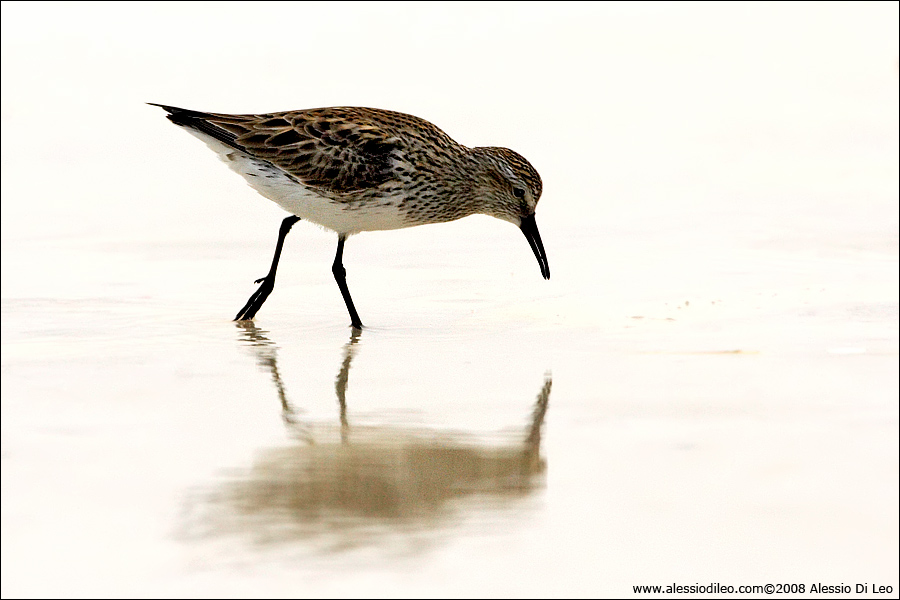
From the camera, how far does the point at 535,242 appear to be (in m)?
9.00

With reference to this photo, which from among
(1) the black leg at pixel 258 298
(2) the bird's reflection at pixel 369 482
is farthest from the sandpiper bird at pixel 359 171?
(2) the bird's reflection at pixel 369 482

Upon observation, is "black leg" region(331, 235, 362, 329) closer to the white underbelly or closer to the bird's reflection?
the white underbelly

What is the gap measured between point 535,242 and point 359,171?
1390mm

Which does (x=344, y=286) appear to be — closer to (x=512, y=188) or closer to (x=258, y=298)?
(x=258, y=298)

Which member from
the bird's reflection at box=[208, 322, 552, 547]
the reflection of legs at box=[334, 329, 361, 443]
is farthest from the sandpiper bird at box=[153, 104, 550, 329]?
the bird's reflection at box=[208, 322, 552, 547]

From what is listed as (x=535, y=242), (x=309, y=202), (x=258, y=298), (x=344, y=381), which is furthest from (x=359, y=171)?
(x=344, y=381)

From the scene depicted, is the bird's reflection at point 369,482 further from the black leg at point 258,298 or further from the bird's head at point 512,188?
the bird's head at point 512,188

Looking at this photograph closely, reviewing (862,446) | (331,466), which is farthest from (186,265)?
(862,446)

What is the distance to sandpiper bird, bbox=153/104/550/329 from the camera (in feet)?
27.5

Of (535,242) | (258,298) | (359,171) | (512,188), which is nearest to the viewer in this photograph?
(258,298)

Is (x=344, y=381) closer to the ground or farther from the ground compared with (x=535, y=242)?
closer to the ground

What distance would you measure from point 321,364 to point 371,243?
12.9 feet

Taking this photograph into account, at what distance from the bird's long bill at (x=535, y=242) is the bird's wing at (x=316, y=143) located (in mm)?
1116

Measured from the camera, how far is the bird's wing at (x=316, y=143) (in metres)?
8.36
